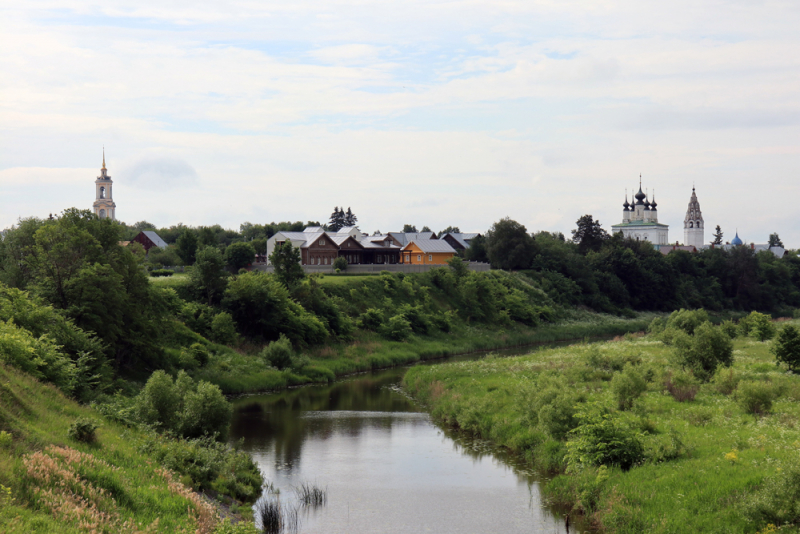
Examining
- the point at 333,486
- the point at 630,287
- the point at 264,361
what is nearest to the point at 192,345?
the point at 264,361

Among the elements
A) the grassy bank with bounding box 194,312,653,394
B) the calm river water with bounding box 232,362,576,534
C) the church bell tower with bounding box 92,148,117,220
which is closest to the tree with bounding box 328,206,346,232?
the church bell tower with bounding box 92,148,117,220

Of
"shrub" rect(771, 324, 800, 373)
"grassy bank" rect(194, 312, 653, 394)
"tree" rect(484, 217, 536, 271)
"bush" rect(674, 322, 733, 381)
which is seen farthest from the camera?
"tree" rect(484, 217, 536, 271)

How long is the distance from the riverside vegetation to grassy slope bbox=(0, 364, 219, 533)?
71 mm

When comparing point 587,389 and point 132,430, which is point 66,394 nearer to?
point 132,430

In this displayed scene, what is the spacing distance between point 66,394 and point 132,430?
3.93 meters

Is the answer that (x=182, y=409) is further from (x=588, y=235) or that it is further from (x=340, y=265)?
(x=588, y=235)

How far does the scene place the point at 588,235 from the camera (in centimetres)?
12500

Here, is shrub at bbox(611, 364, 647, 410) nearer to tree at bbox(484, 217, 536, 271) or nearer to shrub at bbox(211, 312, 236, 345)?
shrub at bbox(211, 312, 236, 345)

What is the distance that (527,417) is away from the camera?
29594 mm

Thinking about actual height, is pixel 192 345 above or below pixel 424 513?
above

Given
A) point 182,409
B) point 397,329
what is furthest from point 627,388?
point 397,329

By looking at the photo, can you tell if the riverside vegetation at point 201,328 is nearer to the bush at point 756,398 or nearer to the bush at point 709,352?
the bush at point 709,352

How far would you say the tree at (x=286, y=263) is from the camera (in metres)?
62.6

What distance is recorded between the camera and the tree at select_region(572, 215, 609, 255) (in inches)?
4889
